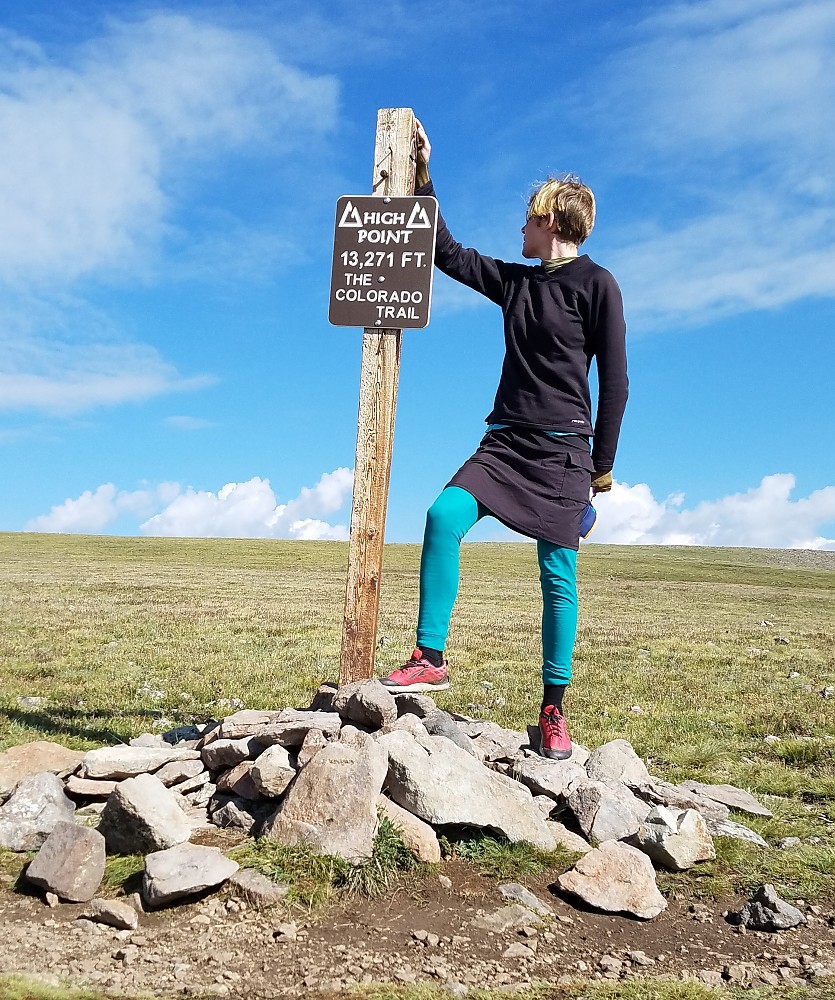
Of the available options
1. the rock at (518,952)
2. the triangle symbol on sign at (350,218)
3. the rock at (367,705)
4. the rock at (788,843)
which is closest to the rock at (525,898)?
the rock at (518,952)

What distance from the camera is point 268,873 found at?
3982 millimetres

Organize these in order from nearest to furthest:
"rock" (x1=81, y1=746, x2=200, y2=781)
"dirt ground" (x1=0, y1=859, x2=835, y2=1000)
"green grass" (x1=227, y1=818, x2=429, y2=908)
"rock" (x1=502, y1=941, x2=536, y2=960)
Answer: "dirt ground" (x1=0, y1=859, x2=835, y2=1000) → "rock" (x1=502, y1=941, x2=536, y2=960) → "green grass" (x1=227, y1=818, x2=429, y2=908) → "rock" (x1=81, y1=746, x2=200, y2=781)

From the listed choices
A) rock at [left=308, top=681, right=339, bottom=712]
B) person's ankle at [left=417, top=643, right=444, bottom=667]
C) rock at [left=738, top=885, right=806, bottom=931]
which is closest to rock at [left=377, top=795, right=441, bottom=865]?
person's ankle at [left=417, top=643, right=444, bottom=667]

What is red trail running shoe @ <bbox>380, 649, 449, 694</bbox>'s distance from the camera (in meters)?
5.41

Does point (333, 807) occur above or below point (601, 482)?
below

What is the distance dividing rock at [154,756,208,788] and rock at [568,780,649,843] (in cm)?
234

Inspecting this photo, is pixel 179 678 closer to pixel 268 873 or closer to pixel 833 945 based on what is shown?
pixel 268 873

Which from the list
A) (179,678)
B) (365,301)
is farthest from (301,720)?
(179,678)

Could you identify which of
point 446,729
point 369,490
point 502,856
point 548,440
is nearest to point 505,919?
point 502,856

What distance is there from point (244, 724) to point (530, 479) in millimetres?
2511

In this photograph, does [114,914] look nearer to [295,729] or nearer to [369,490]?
[295,729]

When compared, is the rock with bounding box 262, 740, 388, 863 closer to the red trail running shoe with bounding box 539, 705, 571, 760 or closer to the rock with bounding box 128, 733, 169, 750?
the red trail running shoe with bounding box 539, 705, 571, 760

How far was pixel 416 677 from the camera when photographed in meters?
5.42

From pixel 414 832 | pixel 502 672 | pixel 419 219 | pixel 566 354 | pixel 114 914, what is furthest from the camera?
pixel 502 672
